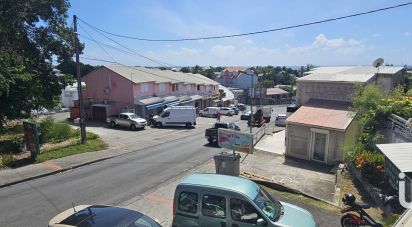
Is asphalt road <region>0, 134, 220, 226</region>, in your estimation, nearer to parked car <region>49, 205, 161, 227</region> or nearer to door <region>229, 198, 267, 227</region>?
parked car <region>49, 205, 161, 227</region>

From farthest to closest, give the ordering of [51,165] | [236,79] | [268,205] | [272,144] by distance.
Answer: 1. [236,79]
2. [272,144]
3. [51,165]
4. [268,205]

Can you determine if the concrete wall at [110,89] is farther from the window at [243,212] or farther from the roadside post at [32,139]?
the window at [243,212]

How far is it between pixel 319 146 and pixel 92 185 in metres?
13.0

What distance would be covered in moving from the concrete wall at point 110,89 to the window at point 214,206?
96.8 ft

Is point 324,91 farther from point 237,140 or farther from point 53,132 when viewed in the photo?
point 53,132

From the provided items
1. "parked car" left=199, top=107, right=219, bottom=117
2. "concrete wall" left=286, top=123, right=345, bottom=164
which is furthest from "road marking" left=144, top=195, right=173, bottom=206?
"parked car" left=199, top=107, right=219, bottom=117

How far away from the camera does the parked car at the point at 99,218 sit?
6.23 m

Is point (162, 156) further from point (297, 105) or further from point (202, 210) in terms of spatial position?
point (202, 210)

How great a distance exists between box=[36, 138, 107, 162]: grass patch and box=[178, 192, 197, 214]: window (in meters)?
12.8

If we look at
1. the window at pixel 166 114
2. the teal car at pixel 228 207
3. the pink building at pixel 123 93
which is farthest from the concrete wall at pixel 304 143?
the pink building at pixel 123 93

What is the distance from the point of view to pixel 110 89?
3716 centimetres

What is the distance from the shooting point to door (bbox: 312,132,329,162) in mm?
17844

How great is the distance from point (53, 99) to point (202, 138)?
526 inches

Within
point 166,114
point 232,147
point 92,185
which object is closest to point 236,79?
point 166,114
